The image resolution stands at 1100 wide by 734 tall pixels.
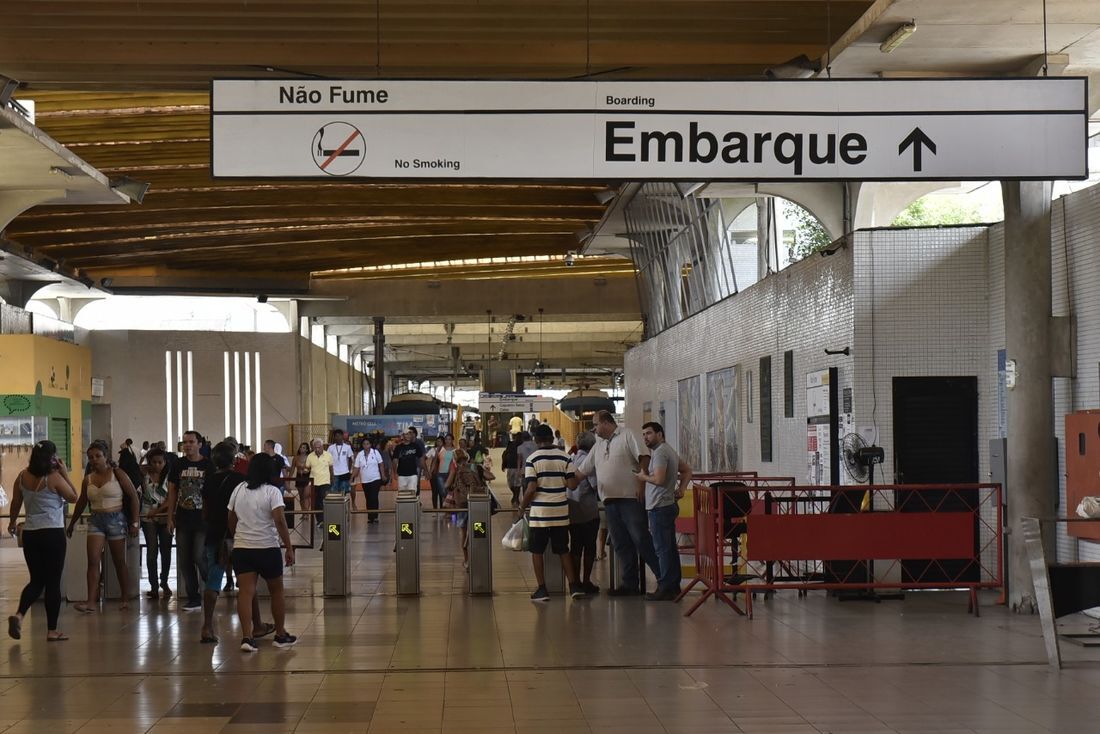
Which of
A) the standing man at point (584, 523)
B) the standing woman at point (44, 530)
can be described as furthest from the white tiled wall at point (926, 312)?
the standing woman at point (44, 530)

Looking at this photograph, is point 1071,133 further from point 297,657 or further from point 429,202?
point 429,202

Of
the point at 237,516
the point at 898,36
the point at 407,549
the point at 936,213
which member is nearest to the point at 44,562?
the point at 237,516

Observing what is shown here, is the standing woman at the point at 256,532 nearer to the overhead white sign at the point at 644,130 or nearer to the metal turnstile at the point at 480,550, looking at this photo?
the metal turnstile at the point at 480,550

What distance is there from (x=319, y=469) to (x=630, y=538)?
9.93m

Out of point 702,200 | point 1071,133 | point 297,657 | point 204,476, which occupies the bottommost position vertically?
point 297,657

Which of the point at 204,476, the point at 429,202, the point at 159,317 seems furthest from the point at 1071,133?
the point at 159,317

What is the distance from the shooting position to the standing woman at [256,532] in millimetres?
9578

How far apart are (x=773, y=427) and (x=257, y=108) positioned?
9.59m

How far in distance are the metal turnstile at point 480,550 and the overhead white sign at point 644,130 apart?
21.2 feet

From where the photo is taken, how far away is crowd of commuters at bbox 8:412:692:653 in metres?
9.70

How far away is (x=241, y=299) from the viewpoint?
3684 centimetres

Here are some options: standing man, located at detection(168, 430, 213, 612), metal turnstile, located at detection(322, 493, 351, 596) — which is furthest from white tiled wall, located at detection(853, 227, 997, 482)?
standing man, located at detection(168, 430, 213, 612)

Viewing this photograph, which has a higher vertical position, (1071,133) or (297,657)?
(1071,133)

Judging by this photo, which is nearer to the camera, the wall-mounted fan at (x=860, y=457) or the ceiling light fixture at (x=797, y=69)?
the ceiling light fixture at (x=797, y=69)
